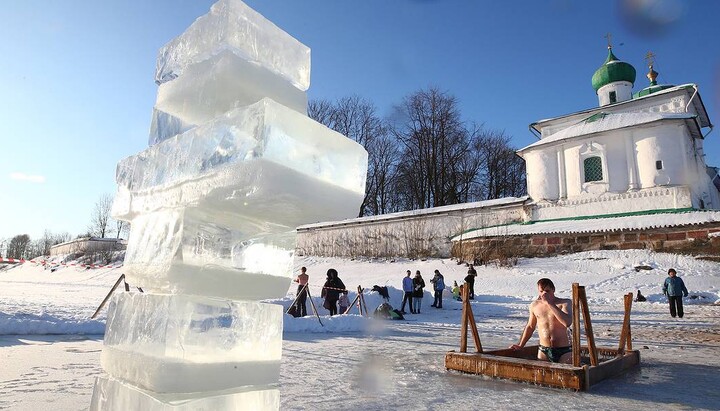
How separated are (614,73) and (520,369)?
3496 centimetres

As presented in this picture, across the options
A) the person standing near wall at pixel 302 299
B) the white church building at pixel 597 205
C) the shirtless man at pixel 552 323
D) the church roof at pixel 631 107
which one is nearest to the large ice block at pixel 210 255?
the shirtless man at pixel 552 323

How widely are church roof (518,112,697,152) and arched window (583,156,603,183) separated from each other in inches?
62.8

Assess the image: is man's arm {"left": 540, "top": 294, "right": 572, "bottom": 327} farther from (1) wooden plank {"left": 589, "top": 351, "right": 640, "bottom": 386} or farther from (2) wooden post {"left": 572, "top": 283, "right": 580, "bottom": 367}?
(1) wooden plank {"left": 589, "top": 351, "right": 640, "bottom": 386}

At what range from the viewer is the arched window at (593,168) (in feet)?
89.4

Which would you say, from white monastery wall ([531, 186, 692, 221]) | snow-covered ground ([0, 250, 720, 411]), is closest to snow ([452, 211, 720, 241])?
white monastery wall ([531, 186, 692, 221])

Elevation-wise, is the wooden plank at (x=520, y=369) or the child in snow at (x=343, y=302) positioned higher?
the child in snow at (x=343, y=302)

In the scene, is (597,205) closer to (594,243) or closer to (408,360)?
(594,243)

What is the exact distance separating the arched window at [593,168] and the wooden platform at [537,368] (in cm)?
2348

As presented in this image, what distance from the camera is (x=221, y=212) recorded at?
1681 millimetres

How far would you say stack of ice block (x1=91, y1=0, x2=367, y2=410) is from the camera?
153cm

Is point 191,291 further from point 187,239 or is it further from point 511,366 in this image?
point 511,366

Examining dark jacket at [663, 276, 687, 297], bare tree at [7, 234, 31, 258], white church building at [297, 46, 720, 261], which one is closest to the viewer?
dark jacket at [663, 276, 687, 297]

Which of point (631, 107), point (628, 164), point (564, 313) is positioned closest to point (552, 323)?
point (564, 313)

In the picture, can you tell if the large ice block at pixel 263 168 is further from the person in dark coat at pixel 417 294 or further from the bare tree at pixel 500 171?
the bare tree at pixel 500 171
